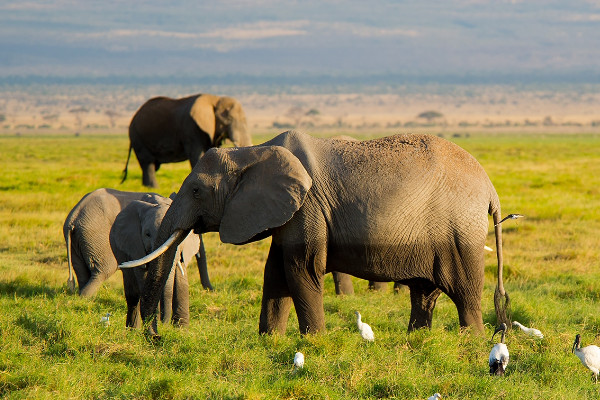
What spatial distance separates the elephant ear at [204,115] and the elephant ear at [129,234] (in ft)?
38.0

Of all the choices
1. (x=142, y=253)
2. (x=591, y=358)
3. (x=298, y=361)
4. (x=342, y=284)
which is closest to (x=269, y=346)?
(x=298, y=361)

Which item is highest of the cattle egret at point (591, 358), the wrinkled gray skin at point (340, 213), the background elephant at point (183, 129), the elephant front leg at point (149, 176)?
the wrinkled gray skin at point (340, 213)

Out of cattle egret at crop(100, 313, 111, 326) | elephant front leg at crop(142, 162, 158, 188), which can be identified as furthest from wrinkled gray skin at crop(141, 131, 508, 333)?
elephant front leg at crop(142, 162, 158, 188)

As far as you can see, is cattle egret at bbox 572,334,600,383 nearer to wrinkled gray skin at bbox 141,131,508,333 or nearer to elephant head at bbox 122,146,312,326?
wrinkled gray skin at bbox 141,131,508,333

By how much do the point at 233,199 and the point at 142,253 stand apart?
1402 millimetres

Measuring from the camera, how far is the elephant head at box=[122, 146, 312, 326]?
264 inches

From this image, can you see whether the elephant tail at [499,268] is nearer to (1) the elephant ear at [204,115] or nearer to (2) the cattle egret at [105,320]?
(2) the cattle egret at [105,320]

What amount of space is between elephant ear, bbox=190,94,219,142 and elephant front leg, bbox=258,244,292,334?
12.7 m

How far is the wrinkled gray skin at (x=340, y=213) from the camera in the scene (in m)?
6.82

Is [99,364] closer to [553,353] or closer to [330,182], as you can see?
[330,182]

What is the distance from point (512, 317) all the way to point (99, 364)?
13.4 feet

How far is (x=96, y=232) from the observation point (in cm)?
925

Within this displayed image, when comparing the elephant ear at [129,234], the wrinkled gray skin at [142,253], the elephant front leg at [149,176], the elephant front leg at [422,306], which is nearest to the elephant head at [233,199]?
the wrinkled gray skin at [142,253]

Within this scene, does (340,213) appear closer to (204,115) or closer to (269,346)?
(269,346)
